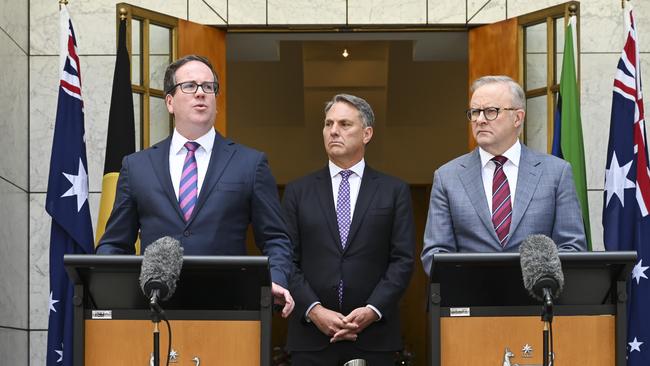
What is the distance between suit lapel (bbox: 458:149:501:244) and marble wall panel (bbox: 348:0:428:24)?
2807mm

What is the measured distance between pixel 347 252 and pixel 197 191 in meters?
1.15

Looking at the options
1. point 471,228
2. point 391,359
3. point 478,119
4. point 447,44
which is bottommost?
point 391,359

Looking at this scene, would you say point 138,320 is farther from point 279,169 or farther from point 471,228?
point 279,169

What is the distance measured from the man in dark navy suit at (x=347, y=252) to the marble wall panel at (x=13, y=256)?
6.83 feet

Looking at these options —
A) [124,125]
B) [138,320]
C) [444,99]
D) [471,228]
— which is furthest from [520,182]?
[444,99]

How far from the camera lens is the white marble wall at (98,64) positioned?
7.05 m

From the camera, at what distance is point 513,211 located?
14.3ft

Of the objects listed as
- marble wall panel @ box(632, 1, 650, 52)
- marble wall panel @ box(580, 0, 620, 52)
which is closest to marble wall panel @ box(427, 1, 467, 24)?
marble wall panel @ box(580, 0, 620, 52)

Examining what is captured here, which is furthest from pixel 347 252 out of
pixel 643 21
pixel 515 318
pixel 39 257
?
pixel 643 21

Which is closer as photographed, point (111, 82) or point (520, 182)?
point (520, 182)

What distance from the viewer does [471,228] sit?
14.4 feet

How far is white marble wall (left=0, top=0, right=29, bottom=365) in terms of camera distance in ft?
22.0

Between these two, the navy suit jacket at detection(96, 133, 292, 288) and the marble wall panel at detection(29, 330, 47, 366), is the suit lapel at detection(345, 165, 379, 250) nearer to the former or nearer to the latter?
the navy suit jacket at detection(96, 133, 292, 288)

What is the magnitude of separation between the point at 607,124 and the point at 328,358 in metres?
2.82
